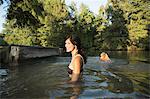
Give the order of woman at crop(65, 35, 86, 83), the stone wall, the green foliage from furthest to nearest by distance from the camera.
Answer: the green foliage, the stone wall, woman at crop(65, 35, 86, 83)

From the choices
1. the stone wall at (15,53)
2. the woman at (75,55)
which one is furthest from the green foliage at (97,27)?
the woman at (75,55)

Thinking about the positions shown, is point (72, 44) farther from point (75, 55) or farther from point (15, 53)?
point (15, 53)

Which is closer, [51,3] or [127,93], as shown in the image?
[127,93]

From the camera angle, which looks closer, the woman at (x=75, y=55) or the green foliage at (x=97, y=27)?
the woman at (x=75, y=55)

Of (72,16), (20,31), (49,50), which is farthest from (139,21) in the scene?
(49,50)

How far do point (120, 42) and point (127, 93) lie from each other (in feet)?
159

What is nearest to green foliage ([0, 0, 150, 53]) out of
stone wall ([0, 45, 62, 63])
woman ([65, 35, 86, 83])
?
stone wall ([0, 45, 62, 63])

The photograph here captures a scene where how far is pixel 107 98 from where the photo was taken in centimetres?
623

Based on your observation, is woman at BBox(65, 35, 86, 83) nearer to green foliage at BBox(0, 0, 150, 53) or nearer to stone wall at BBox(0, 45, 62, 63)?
stone wall at BBox(0, 45, 62, 63)

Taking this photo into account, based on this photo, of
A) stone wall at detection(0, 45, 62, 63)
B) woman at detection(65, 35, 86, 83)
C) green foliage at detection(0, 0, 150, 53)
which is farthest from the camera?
green foliage at detection(0, 0, 150, 53)

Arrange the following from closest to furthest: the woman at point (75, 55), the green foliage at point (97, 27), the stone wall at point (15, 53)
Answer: the woman at point (75, 55) < the stone wall at point (15, 53) < the green foliage at point (97, 27)

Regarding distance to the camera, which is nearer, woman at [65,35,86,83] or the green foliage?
woman at [65,35,86,83]

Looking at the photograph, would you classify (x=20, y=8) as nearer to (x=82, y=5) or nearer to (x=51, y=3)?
(x=51, y=3)

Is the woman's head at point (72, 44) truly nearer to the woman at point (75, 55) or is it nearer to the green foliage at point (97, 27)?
the woman at point (75, 55)
